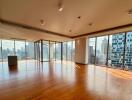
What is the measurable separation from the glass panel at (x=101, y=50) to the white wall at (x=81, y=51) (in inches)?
42.8

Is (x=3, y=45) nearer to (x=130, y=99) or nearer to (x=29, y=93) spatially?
(x=29, y=93)

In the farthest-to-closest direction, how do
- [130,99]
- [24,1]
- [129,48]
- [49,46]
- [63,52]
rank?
[63,52], [49,46], [129,48], [24,1], [130,99]

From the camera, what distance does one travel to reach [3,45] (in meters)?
11.5

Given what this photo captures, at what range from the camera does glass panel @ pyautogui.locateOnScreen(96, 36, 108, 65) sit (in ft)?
25.0

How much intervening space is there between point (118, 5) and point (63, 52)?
9.96 meters

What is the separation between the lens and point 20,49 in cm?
1286

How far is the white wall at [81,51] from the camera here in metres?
8.80

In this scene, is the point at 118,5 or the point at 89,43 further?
the point at 89,43

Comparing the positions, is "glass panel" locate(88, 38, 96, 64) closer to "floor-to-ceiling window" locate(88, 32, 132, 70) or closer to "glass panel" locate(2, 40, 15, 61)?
"floor-to-ceiling window" locate(88, 32, 132, 70)

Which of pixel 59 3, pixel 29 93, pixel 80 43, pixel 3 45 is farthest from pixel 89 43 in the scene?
pixel 3 45

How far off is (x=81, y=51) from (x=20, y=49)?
8.58 metres

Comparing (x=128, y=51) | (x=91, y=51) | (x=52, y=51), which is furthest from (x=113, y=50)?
(x=52, y=51)

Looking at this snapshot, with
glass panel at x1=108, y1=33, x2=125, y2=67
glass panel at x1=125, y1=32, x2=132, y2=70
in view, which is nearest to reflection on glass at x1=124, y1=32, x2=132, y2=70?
glass panel at x1=125, y1=32, x2=132, y2=70

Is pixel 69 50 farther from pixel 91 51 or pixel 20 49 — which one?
pixel 20 49
